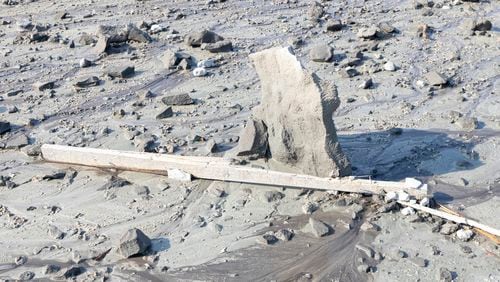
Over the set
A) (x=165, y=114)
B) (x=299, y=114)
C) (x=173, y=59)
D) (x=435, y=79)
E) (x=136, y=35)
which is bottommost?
(x=435, y=79)

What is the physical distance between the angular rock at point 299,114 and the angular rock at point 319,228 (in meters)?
0.62

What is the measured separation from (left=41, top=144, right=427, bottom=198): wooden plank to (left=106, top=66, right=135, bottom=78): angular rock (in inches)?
98.4

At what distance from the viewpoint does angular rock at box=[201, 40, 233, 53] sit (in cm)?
1018

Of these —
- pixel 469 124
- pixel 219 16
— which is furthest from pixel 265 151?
pixel 219 16

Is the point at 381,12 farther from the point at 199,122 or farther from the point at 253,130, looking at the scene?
the point at 253,130

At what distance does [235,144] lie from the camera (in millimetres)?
7539

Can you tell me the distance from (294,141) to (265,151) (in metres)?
0.51

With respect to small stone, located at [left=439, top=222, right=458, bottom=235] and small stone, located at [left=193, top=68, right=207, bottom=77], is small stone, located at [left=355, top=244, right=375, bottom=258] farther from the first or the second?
small stone, located at [left=193, top=68, right=207, bottom=77]

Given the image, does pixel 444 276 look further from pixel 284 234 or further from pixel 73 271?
pixel 73 271

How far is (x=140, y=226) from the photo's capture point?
242 inches

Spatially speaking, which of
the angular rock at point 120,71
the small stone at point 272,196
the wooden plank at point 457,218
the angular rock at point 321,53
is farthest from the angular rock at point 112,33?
the wooden plank at point 457,218

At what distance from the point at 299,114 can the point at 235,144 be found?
60.0 inches

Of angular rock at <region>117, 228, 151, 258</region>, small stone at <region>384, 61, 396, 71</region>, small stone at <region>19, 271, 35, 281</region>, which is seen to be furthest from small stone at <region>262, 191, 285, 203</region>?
small stone at <region>384, 61, 396, 71</region>

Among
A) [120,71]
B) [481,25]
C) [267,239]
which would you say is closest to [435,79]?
[481,25]
